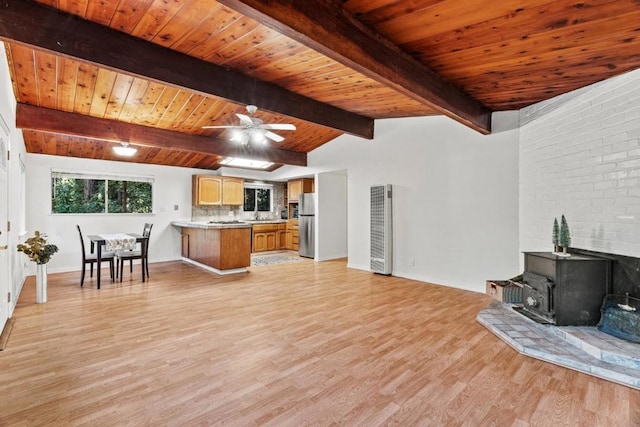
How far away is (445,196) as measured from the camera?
489 centimetres

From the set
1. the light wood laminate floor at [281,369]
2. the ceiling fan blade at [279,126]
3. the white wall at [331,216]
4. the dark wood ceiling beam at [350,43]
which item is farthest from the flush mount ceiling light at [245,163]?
the dark wood ceiling beam at [350,43]

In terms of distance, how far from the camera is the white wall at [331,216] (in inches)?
290

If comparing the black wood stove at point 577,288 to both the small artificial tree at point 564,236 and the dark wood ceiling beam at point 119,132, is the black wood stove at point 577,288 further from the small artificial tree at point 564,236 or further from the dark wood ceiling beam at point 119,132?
the dark wood ceiling beam at point 119,132

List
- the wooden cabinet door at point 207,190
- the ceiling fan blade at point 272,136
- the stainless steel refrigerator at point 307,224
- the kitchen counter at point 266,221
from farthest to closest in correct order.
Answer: the kitchen counter at point 266,221, the stainless steel refrigerator at point 307,224, the wooden cabinet door at point 207,190, the ceiling fan blade at point 272,136

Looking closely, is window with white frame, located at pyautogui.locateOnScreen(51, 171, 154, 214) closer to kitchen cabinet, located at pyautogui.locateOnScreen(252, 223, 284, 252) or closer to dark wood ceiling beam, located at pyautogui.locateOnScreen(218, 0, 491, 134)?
kitchen cabinet, located at pyautogui.locateOnScreen(252, 223, 284, 252)

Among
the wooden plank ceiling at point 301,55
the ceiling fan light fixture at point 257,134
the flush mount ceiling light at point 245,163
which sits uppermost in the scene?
the wooden plank ceiling at point 301,55

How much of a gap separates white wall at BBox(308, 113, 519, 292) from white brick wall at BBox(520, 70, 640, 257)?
29 cm

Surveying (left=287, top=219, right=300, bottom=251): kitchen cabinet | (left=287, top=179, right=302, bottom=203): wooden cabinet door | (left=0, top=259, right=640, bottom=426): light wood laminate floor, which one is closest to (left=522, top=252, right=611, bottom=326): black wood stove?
(left=0, top=259, right=640, bottom=426): light wood laminate floor

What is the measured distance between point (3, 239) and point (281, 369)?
308cm

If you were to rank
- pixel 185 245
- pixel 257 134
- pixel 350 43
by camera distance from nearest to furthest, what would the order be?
pixel 350 43 → pixel 257 134 → pixel 185 245

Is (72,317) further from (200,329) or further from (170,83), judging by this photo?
(170,83)

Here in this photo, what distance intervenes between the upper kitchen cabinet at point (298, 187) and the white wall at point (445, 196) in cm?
227

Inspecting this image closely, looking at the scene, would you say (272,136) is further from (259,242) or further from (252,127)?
(259,242)

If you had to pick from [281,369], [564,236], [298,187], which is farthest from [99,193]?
[564,236]
